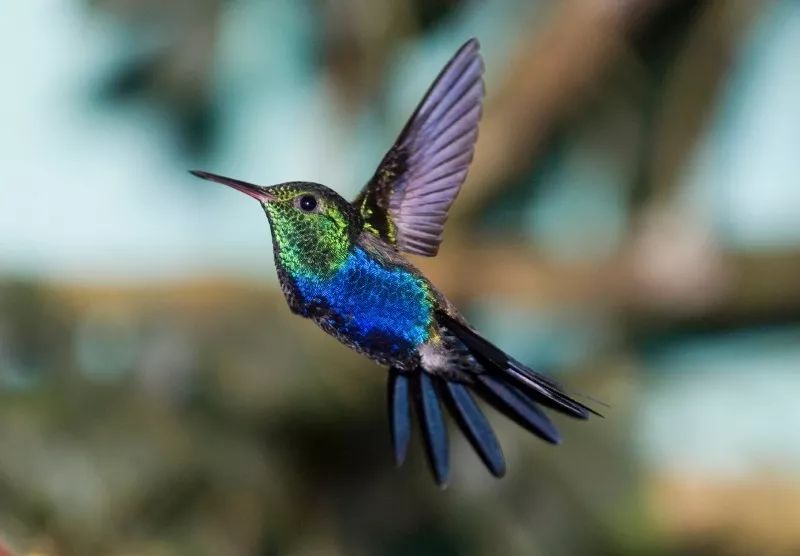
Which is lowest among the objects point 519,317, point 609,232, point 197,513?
point 197,513

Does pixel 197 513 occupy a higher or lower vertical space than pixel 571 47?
lower

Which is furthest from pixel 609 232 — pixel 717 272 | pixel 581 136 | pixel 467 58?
pixel 467 58

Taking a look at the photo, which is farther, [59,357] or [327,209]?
[59,357]

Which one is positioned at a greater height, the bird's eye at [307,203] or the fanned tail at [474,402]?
the bird's eye at [307,203]

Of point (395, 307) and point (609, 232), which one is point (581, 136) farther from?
point (395, 307)

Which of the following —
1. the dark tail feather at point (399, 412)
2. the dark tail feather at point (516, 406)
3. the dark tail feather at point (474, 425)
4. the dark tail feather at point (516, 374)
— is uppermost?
the dark tail feather at point (516, 374)
